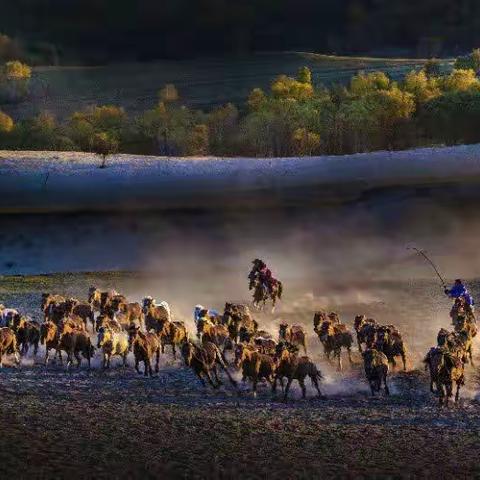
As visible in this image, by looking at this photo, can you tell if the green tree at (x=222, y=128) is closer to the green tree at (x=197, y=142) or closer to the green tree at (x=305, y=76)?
the green tree at (x=197, y=142)

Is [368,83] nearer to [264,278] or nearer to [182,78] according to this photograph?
[182,78]

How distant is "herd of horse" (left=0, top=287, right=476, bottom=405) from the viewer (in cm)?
2220

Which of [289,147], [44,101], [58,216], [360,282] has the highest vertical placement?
[44,101]

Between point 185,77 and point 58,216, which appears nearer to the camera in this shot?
point 58,216

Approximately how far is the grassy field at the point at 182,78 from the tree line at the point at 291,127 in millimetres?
6651

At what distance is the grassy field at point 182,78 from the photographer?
222ft

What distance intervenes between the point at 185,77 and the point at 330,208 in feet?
96.8

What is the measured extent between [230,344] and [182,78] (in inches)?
1928

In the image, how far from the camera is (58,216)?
45.0 metres

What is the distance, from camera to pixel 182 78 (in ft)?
236

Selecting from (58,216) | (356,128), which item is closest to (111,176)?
(58,216)

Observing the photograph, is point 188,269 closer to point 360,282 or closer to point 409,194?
point 360,282

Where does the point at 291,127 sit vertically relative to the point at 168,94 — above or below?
below

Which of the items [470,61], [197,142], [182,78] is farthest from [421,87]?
[182,78]
